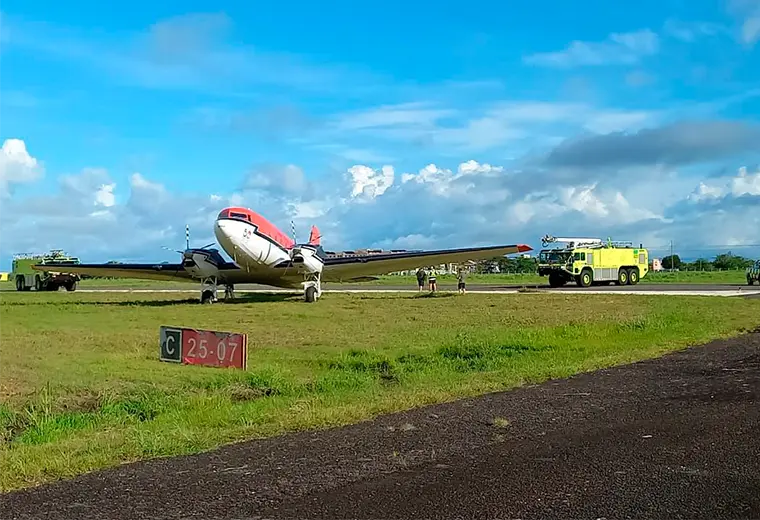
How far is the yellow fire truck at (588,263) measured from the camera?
1873 inches

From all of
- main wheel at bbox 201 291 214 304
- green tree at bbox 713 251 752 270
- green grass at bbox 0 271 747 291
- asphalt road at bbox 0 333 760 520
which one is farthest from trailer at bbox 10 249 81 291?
green tree at bbox 713 251 752 270

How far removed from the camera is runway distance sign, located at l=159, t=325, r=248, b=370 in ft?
44.0

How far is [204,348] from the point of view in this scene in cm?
1400

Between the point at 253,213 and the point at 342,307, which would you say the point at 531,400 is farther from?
the point at 253,213

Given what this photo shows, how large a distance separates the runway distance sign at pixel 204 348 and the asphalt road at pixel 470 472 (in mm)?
5100

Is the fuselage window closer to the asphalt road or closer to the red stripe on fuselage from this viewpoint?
the red stripe on fuselage

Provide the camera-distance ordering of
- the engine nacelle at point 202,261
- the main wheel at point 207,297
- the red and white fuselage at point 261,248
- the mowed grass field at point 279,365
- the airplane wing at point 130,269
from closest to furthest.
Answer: the mowed grass field at point 279,365, the red and white fuselage at point 261,248, the main wheel at point 207,297, the engine nacelle at point 202,261, the airplane wing at point 130,269

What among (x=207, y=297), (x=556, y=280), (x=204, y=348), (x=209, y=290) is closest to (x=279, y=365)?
(x=204, y=348)

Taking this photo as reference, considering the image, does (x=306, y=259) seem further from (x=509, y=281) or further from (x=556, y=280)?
(x=509, y=281)

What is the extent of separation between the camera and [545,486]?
5.66m

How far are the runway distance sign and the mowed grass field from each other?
239 mm

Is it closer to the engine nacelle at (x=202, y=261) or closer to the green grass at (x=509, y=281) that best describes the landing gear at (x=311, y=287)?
the engine nacelle at (x=202, y=261)

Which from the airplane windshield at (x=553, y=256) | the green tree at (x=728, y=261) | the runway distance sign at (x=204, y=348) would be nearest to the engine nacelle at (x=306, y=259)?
the airplane windshield at (x=553, y=256)

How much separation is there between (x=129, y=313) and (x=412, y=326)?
1121 centimetres
